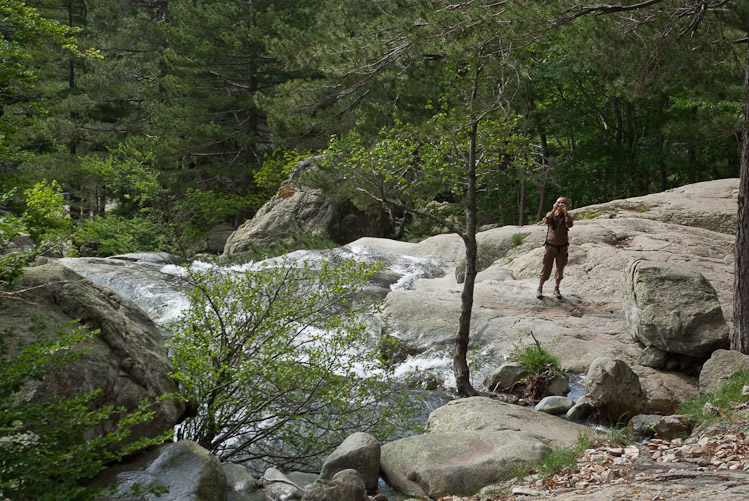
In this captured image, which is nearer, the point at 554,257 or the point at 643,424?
the point at 643,424

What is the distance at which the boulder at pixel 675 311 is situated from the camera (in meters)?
9.15

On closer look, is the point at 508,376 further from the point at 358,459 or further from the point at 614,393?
the point at 358,459

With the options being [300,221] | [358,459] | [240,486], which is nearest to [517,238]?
[300,221]

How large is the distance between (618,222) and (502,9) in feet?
34.5

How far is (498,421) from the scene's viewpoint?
23.6 feet

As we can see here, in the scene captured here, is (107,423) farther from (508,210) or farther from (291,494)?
(508,210)

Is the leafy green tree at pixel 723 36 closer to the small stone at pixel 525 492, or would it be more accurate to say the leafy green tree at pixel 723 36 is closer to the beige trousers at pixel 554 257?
the beige trousers at pixel 554 257

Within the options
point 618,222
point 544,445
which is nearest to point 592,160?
point 618,222

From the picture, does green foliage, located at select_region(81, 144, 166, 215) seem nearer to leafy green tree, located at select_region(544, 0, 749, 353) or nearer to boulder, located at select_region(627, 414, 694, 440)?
leafy green tree, located at select_region(544, 0, 749, 353)

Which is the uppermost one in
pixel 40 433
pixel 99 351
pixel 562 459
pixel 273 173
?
pixel 273 173

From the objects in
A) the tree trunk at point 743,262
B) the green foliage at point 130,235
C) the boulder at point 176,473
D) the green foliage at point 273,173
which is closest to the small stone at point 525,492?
the boulder at point 176,473

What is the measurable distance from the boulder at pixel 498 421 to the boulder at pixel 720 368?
5.71 ft

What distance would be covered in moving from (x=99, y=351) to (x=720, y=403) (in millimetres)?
6124

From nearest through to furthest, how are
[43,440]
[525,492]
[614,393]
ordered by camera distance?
[43,440], [525,492], [614,393]
